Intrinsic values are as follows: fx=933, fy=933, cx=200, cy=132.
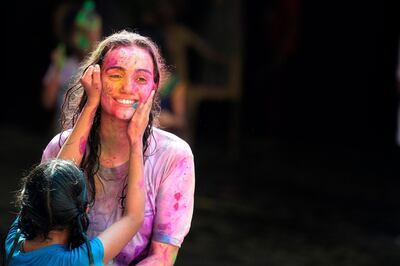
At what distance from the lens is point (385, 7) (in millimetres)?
10492

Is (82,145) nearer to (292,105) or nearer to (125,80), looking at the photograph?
(125,80)

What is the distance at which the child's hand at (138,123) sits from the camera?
3180 millimetres

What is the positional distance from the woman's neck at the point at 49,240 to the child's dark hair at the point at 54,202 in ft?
0.05

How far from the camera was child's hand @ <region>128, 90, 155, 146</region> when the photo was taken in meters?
3.18

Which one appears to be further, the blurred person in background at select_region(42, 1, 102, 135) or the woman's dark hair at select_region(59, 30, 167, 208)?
the blurred person in background at select_region(42, 1, 102, 135)

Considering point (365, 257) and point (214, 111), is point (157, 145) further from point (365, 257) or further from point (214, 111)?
point (214, 111)

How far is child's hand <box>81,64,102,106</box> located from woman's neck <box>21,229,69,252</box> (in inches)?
20.2

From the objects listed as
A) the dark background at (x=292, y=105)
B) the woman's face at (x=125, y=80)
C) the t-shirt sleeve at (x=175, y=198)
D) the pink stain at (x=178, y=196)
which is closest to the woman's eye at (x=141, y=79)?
the woman's face at (x=125, y=80)

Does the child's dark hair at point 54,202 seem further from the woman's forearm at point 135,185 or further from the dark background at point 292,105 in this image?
the dark background at point 292,105

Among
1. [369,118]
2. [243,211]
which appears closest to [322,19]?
[369,118]

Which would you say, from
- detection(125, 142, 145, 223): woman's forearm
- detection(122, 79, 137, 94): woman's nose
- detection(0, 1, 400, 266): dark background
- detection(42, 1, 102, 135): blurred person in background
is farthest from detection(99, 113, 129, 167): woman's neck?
detection(0, 1, 400, 266): dark background

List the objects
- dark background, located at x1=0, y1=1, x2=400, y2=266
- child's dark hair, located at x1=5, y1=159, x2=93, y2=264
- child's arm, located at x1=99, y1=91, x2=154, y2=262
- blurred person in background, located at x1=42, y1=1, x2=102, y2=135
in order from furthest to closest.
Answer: dark background, located at x1=0, y1=1, x2=400, y2=266 → blurred person in background, located at x1=42, y1=1, x2=102, y2=135 → child's arm, located at x1=99, y1=91, x2=154, y2=262 → child's dark hair, located at x1=5, y1=159, x2=93, y2=264

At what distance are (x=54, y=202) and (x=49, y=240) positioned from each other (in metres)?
0.14

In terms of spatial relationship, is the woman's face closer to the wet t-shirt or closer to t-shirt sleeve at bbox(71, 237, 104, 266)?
the wet t-shirt
